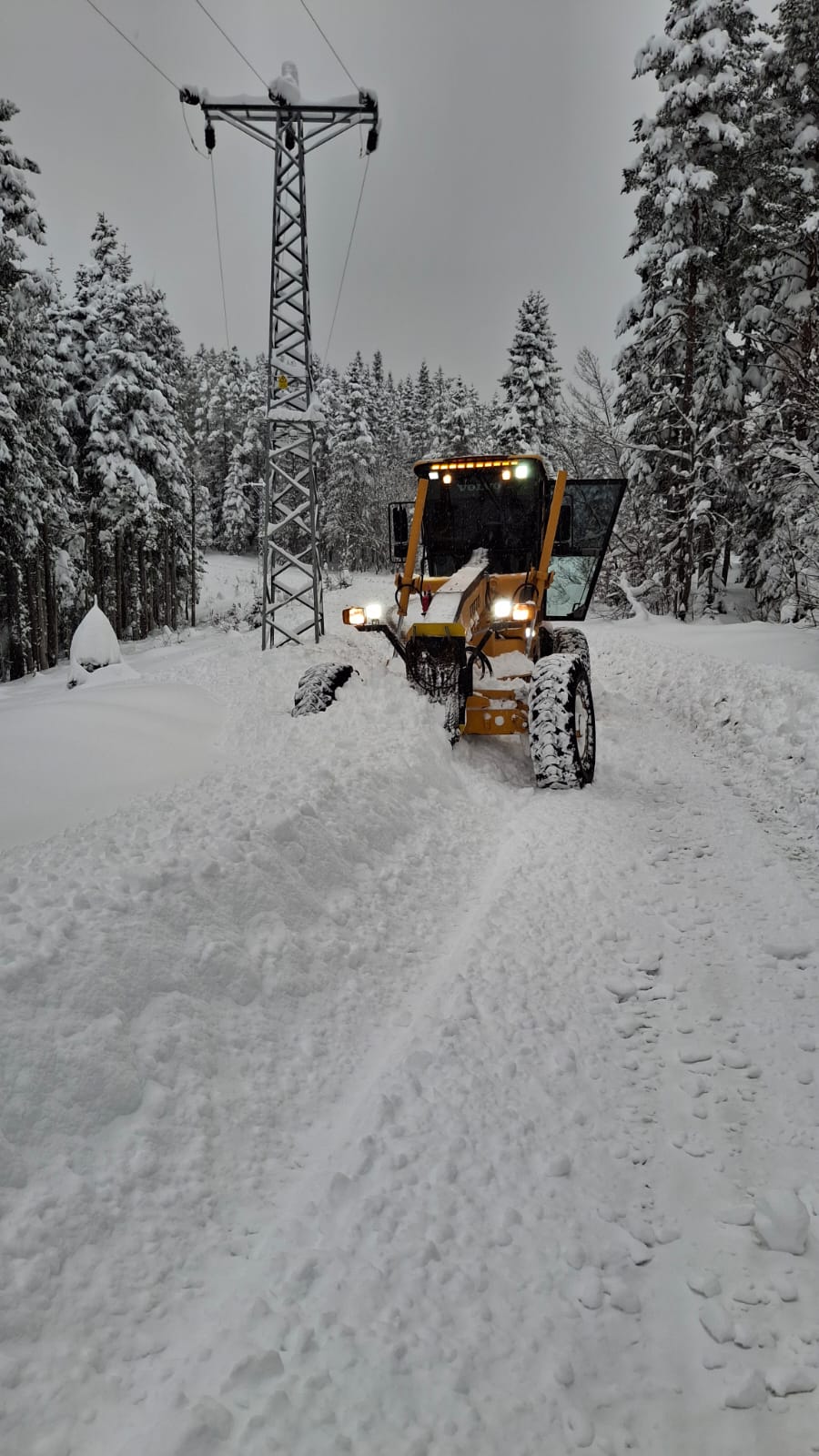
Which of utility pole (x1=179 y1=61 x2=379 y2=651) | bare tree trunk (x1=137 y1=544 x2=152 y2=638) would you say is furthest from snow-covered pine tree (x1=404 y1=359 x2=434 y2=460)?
utility pole (x1=179 y1=61 x2=379 y2=651)

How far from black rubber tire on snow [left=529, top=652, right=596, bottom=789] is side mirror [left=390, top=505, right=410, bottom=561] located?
264 centimetres

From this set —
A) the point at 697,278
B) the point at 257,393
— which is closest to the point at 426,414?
the point at 257,393

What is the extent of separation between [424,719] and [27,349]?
17.2 m

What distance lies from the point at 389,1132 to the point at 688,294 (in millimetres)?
21146

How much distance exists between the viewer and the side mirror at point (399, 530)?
8.62 meters

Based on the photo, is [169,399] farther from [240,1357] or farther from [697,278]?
[240,1357]

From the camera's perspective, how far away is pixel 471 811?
6.02m

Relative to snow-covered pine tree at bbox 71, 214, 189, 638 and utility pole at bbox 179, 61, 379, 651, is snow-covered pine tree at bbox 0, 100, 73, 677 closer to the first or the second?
snow-covered pine tree at bbox 71, 214, 189, 638

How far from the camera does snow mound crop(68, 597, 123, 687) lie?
1368 centimetres

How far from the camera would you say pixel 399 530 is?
28.3 ft

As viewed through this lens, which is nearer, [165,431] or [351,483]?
[165,431]

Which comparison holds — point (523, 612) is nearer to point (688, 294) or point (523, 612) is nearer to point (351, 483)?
point (688, 294)

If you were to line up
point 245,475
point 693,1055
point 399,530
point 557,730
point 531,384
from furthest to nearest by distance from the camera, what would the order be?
1. point 245,475
2. point 531,384
3. point 399,530
4. point 557,730
5. point 693,1055

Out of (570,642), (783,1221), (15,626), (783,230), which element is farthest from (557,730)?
(15,626)
